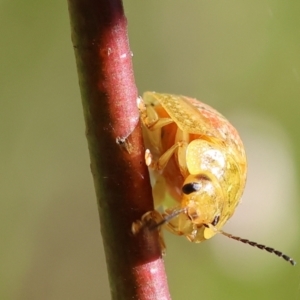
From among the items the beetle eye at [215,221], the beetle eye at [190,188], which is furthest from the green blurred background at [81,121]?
the beetle eye at [190,188]

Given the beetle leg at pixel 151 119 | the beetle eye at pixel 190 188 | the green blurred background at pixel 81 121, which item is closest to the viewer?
the beetle eye at pixel 190 188

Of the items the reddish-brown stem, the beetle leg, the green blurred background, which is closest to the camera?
the reddish-brown stem

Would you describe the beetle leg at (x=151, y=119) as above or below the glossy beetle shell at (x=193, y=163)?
above

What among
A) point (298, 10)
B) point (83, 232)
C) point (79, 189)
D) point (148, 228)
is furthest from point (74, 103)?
point (148, 228)

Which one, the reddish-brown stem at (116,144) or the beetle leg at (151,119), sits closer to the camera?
the reddish-brown stem at (116,144)

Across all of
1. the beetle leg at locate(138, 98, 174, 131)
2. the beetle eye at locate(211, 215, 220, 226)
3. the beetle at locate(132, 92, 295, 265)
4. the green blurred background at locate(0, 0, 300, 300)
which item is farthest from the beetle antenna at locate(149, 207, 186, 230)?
Result: the green blurred background at locate(0, 0, 300, 300)

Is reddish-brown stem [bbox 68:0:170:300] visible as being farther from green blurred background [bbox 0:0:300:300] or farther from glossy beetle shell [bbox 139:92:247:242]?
green blurred background [bbox 0:0:300:300]

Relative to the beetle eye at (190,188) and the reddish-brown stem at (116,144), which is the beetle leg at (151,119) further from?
the reddish-brown stem at (116,144)
